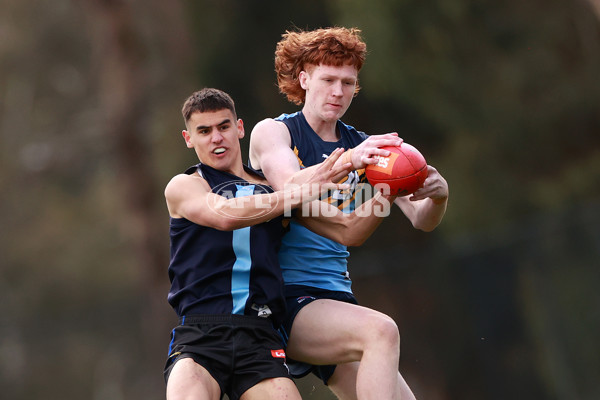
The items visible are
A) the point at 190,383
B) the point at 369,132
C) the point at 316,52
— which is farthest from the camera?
the point at 369,132

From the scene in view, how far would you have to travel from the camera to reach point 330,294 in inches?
177

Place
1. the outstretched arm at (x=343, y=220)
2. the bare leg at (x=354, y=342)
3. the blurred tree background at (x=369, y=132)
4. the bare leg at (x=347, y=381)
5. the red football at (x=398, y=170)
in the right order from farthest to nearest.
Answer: the blurred tree background at (x=369, y=132) < the bare leg at (x=347, y=381) < the outstretched arm at (x=343, y=220) < the red football at (x=398, y=170) < the bare leg at (x=354, y=342)

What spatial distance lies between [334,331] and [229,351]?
0.53 meters

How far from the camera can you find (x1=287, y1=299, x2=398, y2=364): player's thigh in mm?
4039

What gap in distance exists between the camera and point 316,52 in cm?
466

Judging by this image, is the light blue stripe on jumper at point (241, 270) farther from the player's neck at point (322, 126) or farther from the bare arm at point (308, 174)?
the player's neck at point (322, 126)

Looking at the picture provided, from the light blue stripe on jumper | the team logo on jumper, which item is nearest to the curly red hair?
the team logo on jumper
